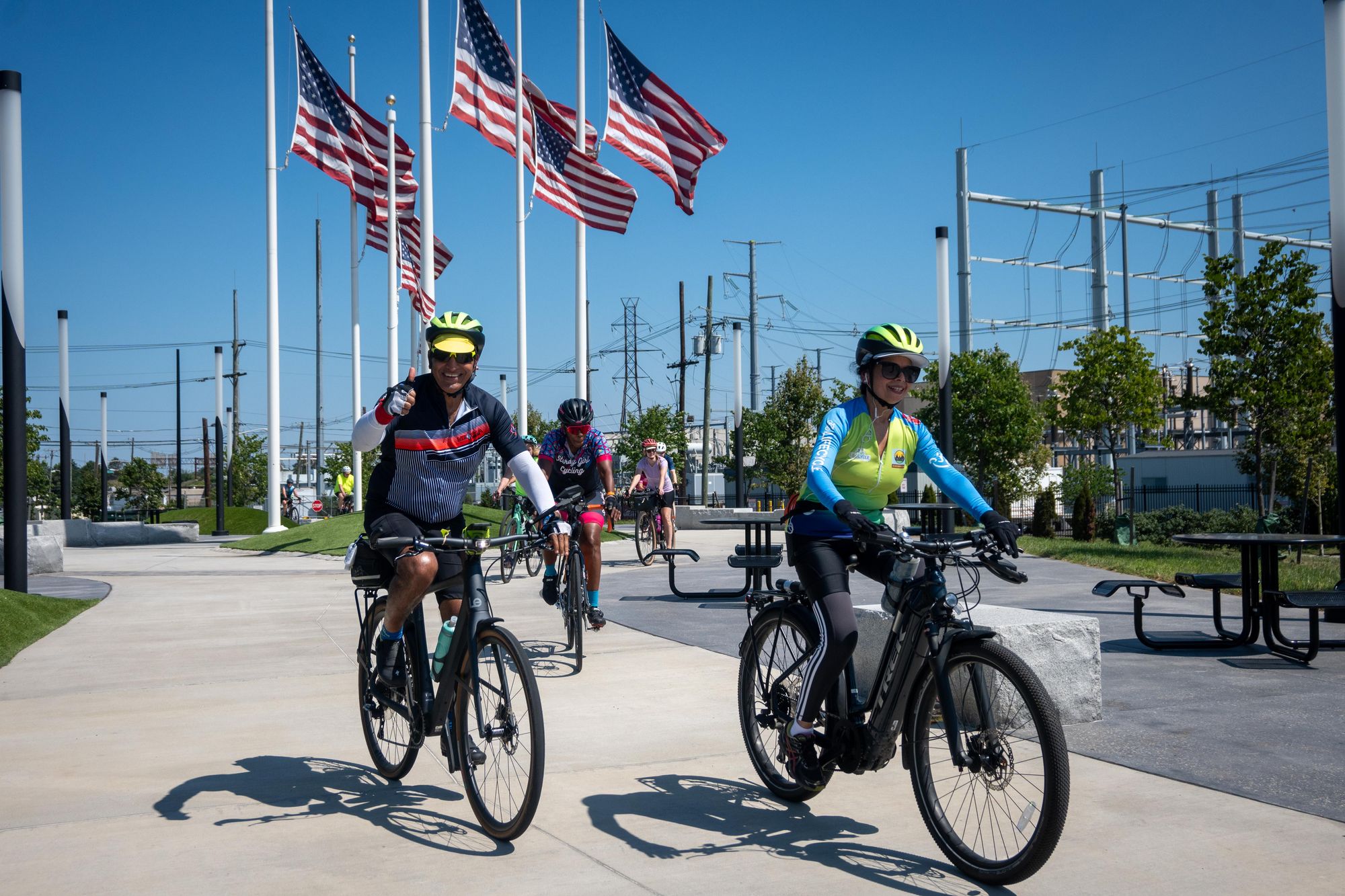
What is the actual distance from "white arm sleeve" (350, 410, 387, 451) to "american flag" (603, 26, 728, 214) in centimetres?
1599

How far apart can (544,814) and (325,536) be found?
19747mm

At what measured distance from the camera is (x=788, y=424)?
157 feet

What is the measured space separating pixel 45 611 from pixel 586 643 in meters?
5.90

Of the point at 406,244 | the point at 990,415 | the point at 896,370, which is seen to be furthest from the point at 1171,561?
the point at 406,244

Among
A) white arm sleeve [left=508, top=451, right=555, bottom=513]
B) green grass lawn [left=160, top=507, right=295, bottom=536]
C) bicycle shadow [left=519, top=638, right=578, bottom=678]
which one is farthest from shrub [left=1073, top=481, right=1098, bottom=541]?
white arm sleeve [left=508, top=451, right=555, bottom=513]

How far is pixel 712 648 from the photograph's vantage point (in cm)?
892

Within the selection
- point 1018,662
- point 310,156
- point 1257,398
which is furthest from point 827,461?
point 310,156

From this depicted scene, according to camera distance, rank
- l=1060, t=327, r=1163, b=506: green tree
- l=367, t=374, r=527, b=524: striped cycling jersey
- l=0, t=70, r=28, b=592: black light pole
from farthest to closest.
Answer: l=1060, t=327, r=1163, b=506: green tree, l=0, t=70, r=28, b=592: black light pole, l=367, t=374, r=527, b=524: striped cycling jersey

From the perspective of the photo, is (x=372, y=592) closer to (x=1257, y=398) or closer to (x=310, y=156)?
(x=1257, y=398)

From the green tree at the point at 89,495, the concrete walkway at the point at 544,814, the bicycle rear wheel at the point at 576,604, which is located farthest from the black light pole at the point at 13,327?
the green tree at the point at 89,495

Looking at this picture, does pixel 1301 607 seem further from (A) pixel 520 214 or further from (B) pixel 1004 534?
(A) pixel 520 214

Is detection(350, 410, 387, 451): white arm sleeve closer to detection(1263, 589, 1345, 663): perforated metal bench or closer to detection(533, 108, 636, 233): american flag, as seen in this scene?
detection(1263, 589, 1345, 663): perforated metal bench

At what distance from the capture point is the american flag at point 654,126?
20.4 metres

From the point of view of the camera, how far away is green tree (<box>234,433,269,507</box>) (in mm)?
75250
